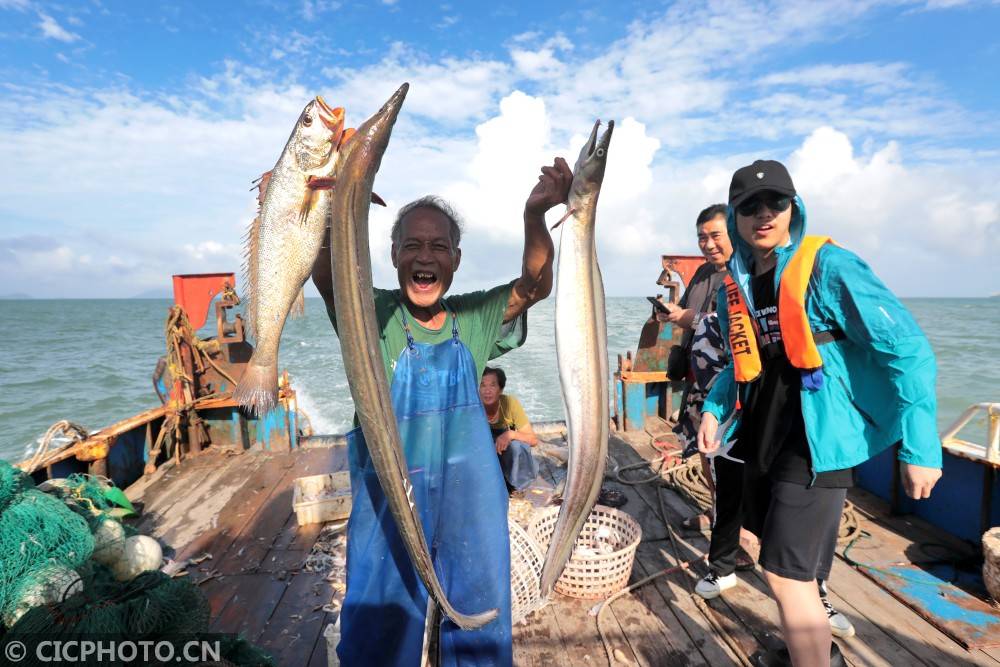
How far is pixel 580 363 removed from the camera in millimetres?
2104

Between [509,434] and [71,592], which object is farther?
[509,434]

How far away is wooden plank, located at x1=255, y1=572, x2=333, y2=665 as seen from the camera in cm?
336

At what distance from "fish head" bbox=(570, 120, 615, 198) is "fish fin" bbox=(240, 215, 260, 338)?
1.22 meters

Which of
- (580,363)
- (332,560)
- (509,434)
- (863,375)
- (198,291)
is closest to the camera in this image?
(580,363)

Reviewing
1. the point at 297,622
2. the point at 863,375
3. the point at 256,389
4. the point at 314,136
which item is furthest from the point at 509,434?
the point at 314,136

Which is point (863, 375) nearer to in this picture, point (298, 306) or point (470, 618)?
point (470, 618)

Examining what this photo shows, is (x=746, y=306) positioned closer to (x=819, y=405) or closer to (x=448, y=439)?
(x=819, y=405)

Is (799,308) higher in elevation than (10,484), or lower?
higher

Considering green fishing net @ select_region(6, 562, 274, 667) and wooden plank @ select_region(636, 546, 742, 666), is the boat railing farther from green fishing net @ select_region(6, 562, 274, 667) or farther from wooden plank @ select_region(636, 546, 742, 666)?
green fishing net @ select_region(6, 562, 274, 667)

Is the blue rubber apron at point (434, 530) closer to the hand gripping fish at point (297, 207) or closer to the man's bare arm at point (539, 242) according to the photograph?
the man's bare arm at point (539, 242)

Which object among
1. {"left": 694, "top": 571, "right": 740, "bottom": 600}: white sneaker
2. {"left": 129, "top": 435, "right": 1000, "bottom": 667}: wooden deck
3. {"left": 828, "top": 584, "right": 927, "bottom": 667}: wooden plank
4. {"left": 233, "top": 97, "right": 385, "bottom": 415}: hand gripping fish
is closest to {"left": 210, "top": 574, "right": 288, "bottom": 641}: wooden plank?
{"left": 129, "top": 435, "right": 1000, "bottom": 667}: wooden deck

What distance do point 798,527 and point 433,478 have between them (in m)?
1.65

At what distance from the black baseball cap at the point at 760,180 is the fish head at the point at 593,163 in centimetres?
87

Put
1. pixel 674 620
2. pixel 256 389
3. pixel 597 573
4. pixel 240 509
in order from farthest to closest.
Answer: pixel 240 509
pixel 597 573
pixel 674 620
pixel 256 389
